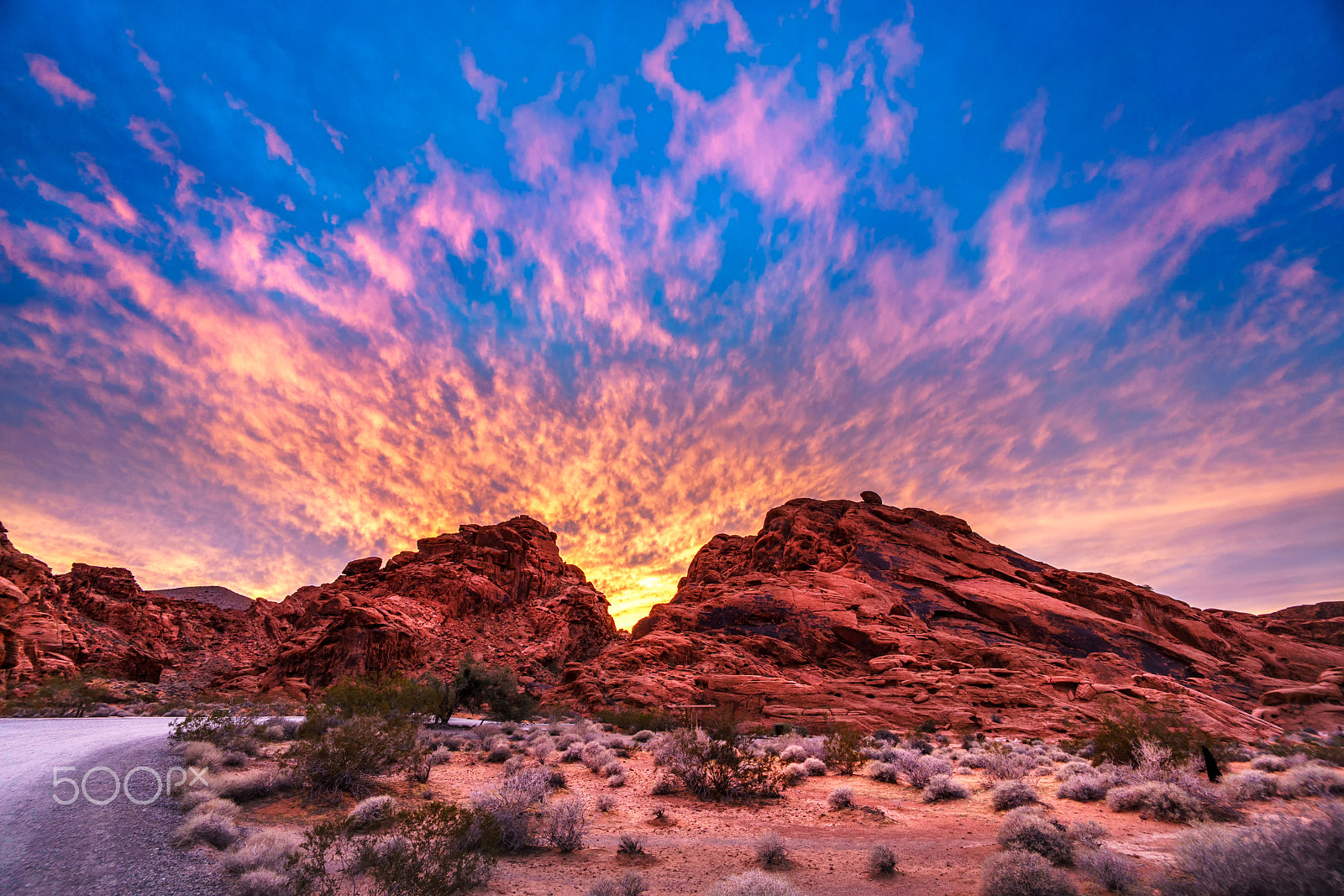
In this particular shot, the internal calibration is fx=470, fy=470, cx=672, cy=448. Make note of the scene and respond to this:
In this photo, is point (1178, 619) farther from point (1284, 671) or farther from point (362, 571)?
point (362, 571)

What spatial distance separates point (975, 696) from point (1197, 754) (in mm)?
18331

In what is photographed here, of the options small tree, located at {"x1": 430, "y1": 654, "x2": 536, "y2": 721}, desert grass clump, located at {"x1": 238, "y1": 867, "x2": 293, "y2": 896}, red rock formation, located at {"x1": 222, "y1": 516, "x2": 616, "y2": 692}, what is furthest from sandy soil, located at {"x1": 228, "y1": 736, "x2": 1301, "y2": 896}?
red rock formation, located at {"x1": 222, "y1": 516, "x2": 616, "y2": 692}

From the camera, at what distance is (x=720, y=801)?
994 centimetres

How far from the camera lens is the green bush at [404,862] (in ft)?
14.9

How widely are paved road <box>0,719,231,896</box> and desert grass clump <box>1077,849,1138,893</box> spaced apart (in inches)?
343

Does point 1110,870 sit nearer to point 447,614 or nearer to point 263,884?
point 263,884

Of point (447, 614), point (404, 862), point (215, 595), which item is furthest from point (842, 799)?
point (215, 595)

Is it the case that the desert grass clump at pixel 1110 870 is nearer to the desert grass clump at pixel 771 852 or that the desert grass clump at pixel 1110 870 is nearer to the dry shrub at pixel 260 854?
the desert grass clump at pixel 771 852

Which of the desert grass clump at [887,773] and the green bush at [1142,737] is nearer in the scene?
the green bush at [1142,737]

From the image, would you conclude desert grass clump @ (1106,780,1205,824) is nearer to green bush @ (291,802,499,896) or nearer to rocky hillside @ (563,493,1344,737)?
green bush @ (291,802,499,896)

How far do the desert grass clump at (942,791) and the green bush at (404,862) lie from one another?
8.71 m

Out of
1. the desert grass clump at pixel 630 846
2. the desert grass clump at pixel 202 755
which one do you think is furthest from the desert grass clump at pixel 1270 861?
the desert grass clump at pixel 202 755

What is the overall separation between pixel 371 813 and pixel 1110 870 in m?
9.45

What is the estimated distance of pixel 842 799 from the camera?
9.39 meters
